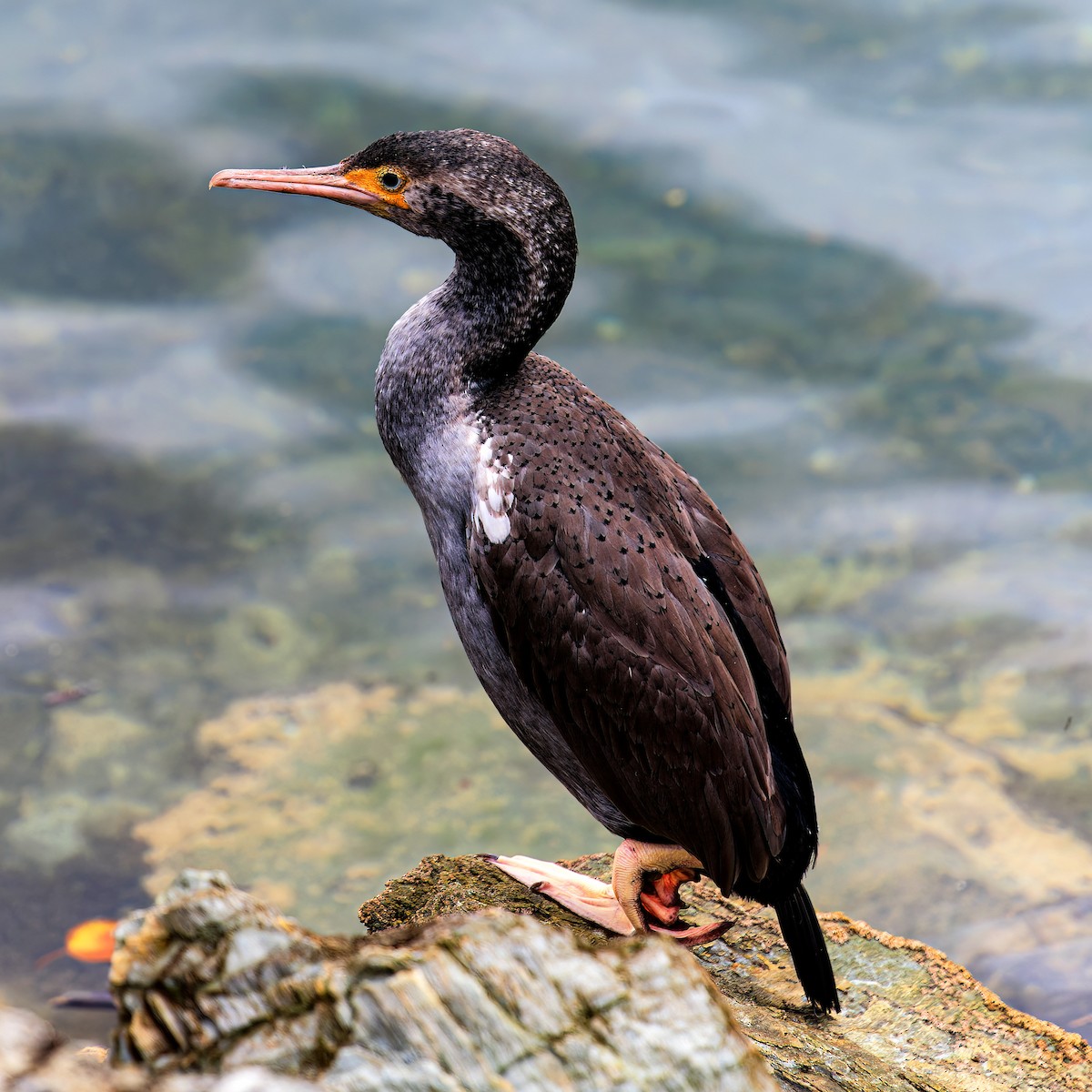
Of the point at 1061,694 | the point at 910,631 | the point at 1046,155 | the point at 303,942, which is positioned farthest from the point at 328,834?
the point at 1046,155

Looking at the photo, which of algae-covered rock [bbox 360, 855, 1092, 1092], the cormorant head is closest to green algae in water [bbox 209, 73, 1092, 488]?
the cormorant head

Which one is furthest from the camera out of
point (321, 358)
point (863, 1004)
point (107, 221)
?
point (107, 221)

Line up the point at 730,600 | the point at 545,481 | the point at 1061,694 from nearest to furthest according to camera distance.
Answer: the point at 545,481, the point at 730,600, the point at 1061,694

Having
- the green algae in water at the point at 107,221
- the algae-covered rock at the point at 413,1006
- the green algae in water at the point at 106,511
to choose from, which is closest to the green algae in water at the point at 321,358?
the green algae in water at the point at 107,221

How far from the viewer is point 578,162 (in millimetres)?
7824

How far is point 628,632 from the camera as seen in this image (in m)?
3.30

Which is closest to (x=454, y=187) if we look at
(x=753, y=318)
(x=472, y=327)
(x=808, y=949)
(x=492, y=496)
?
(x=472, y=327)

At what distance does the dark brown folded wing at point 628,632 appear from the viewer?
10.8ft

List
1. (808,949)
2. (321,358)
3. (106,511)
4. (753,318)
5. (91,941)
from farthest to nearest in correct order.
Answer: (753,318) → (321,358) → (106,511) → (91,941) → (808,949)

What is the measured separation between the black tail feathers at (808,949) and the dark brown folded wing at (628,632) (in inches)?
6.6

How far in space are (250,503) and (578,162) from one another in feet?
9.22

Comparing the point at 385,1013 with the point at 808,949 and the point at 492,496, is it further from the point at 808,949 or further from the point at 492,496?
the point at 808,949

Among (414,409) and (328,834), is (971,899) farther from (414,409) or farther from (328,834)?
(414,409)

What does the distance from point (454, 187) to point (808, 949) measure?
84.7 inches
